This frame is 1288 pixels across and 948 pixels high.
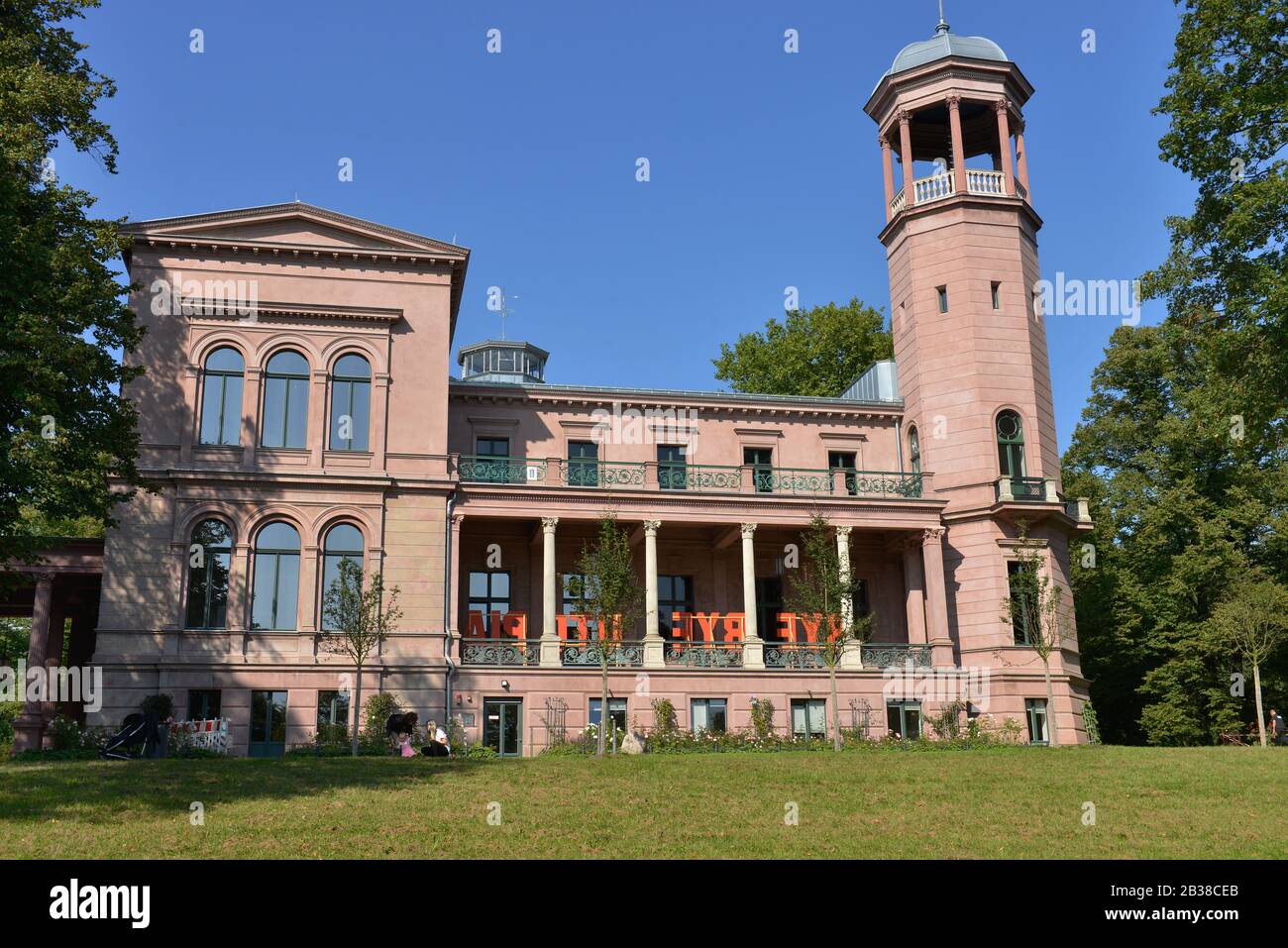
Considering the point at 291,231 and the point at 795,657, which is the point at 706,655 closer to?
the point at 795,657

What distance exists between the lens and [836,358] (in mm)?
56094

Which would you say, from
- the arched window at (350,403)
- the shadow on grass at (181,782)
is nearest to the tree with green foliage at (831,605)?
the shadow on grass at (181,782)

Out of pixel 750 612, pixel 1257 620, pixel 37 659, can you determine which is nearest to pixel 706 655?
pixel 750 612

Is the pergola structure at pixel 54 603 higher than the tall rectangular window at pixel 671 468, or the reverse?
the tall rectangular window at pixel 671 468

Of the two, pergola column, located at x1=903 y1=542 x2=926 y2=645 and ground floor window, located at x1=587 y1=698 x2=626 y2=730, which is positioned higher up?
pergola column, located at x1=903 y1=542 x2=926 y2=645

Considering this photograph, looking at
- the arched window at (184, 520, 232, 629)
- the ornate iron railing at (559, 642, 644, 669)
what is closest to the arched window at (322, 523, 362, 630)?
the arched window at (184, 520, 232, 629)

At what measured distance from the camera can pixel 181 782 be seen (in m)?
18.2

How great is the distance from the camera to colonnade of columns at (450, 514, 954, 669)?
33250 millimetres

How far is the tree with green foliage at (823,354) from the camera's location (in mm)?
55594

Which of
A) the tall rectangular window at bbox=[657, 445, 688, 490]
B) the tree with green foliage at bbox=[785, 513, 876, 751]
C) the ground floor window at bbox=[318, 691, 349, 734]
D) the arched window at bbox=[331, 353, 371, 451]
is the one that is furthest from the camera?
the tall rectangular window at bbox=[657, 445, 688, 490]

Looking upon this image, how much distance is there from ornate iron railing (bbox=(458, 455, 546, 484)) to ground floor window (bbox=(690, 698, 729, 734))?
845 cm

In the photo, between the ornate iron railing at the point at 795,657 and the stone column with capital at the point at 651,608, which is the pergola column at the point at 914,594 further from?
the stone column with capital at the point at 651,608

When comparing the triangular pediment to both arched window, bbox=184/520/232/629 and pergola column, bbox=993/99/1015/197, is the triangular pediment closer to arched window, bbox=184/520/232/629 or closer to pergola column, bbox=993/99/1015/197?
arched window, bbox=184/520/232/629

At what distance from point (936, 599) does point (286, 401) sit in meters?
20.5
